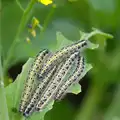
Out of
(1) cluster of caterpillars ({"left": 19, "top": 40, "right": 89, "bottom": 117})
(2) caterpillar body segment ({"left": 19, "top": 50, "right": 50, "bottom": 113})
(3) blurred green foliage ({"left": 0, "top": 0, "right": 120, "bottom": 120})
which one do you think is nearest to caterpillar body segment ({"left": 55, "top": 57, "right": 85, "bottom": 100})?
(1) cluster of caterpillars ({"left": 19, "top": 40, "right": 89, "bottom": 117})

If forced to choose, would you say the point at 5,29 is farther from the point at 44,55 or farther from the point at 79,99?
the point at 44,55

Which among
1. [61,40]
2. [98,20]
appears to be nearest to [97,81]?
[98,20]

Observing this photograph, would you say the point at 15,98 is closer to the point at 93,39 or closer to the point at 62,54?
the point at 62,54

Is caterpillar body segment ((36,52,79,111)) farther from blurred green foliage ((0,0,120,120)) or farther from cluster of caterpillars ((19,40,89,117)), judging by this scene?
blurred green foliage ((0,0,120,120))

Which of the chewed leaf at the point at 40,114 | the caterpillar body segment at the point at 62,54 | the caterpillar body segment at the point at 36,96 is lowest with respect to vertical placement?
the chewed leaf at the point at 40,114

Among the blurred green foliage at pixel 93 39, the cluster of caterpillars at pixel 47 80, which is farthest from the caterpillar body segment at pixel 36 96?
the blurred green foliage at pixel 93 39

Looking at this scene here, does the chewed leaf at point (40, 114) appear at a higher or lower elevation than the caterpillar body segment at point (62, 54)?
lower

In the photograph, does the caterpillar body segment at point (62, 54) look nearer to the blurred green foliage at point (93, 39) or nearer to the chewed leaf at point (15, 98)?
the chewed leaf at point (15, 98)
